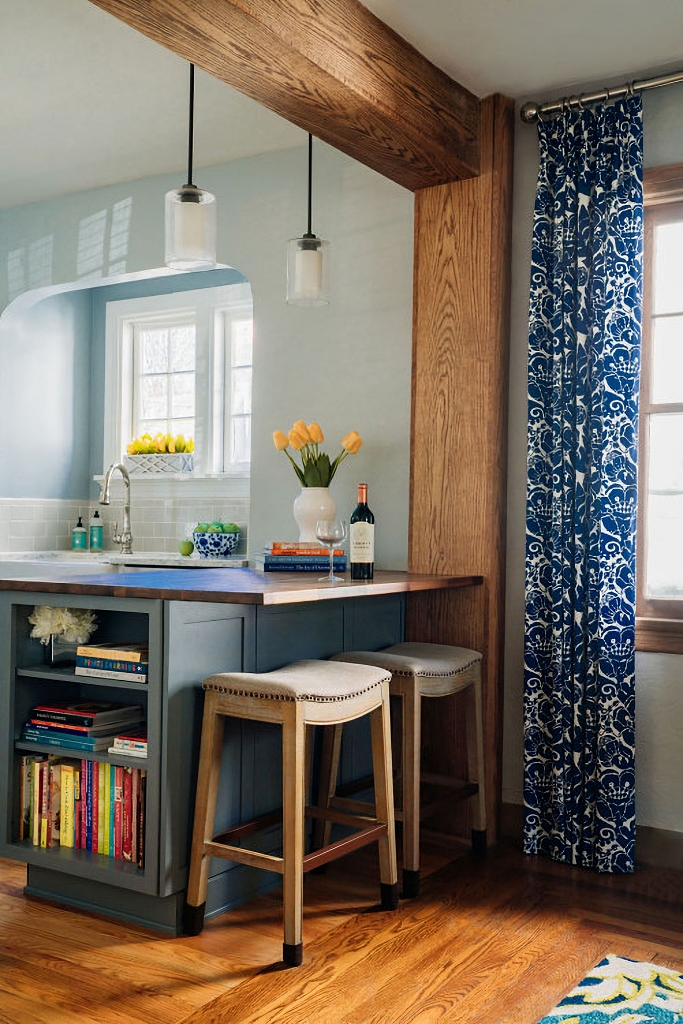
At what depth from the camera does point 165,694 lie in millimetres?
2484

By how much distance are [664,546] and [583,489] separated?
13.9 inches

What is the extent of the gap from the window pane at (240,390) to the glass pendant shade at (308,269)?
1638mm

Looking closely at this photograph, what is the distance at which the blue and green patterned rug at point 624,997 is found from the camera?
212 centimetres

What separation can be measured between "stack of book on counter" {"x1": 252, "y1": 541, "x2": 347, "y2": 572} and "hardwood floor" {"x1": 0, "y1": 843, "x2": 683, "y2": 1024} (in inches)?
39.7

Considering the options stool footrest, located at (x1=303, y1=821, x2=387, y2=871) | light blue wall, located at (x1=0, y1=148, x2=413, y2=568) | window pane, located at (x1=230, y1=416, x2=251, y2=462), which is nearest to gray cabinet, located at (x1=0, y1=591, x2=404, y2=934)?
stool footrest, located at (x1=303, y1=821, x2=387, y2=871)

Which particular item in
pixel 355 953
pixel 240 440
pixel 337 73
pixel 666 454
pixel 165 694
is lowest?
pixel 355 953

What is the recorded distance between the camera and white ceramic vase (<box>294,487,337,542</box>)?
143 inches

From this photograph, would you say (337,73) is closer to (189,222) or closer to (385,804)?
(189,222)

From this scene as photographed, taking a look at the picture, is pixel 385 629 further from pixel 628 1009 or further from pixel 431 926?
pixel 628 1009

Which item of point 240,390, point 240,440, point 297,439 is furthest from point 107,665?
point 240,390

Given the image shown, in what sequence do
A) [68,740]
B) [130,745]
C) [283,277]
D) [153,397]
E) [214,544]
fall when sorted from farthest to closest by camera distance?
[153,397], [214,544], [283,277], [68,740], [130,745]

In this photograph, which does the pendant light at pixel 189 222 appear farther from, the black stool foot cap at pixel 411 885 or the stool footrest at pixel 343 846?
the black stool foot cap at pixel 411 885

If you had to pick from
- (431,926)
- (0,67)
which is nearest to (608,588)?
(431,926)

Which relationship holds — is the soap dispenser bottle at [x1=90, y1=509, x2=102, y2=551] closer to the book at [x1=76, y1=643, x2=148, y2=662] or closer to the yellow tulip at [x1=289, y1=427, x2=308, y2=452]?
the yellow tulip at [x1=289, y1=427, x2=308, y2=452]
